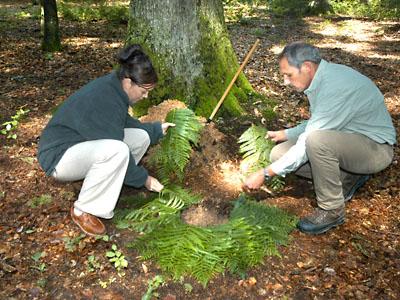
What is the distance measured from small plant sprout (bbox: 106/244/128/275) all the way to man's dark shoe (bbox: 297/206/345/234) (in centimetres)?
172

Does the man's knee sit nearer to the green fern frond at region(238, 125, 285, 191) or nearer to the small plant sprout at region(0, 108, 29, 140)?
the green fern frond at region(238, 125, 285, 191)

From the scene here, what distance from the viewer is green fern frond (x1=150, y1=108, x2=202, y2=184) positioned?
434cm

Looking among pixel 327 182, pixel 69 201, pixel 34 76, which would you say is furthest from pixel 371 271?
pixel 34 76

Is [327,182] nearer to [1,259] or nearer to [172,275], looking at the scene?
[172,275]

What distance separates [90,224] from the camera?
3.69 metres

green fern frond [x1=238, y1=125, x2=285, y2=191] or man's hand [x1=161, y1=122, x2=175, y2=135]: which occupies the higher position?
man's hand [x1=161, y1=122, x2=175, y2=135]

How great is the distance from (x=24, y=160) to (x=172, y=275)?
2569 millimetres

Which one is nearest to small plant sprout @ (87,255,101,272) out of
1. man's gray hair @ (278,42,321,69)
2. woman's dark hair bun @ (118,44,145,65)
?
woman's dark hair bun @ (118,44,145,65)

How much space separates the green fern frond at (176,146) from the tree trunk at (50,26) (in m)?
5.72

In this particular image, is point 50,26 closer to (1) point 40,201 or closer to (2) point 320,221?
(1) point 40,201

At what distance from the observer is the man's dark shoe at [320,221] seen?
153 inches

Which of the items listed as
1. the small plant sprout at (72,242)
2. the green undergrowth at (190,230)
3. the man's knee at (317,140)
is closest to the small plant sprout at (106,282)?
the green undergrowth at (190,230)

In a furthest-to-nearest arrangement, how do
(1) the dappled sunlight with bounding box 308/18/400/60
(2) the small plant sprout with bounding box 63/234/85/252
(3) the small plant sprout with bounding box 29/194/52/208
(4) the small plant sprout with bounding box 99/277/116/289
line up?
(1) the dappled sunlight with bounding box 308/18/400/60 → (3) the small plant sprout with bounding box 29/194/52/208 → (2) the small plant sprout with bounding box 63/234/85/252 → (4) the small plant sprout with bounding box 99/277/116/289

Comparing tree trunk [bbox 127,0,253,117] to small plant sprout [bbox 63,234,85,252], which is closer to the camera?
small plant sprout [bbox 63,234,85,252]
